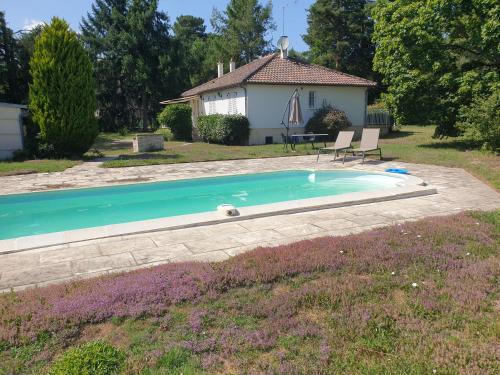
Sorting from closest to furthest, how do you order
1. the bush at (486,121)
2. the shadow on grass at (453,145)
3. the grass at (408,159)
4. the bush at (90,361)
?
the bush at (90,361), the grass at (408,159), the bush at (486,121), the shadow on grass at (453,145)

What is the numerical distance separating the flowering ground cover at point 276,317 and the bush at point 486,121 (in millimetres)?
11845

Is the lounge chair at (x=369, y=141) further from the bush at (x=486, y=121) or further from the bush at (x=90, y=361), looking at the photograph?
the bush at (x=90, y=361)

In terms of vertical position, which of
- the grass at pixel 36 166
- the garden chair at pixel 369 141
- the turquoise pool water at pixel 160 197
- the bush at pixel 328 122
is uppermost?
the bush at pixel 328 122

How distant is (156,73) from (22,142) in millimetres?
25690

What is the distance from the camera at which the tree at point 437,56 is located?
16797 mm

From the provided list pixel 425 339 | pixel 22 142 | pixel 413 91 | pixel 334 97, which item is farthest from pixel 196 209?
pixel 334 97

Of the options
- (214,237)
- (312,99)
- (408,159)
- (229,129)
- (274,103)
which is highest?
(312,99)

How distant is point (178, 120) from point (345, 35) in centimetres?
2973

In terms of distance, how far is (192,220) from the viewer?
685 centimetres

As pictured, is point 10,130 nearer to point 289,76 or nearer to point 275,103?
point 275,103

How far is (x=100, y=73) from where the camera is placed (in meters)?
41.8

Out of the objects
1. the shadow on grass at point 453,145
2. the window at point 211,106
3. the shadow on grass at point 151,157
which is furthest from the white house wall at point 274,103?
the shadow on grass at point 453,145

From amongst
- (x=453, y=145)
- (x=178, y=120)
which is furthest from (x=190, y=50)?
(x=453, y=145)

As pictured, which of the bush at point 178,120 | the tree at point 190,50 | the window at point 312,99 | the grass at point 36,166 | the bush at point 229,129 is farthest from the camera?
the tree at point 190,50
